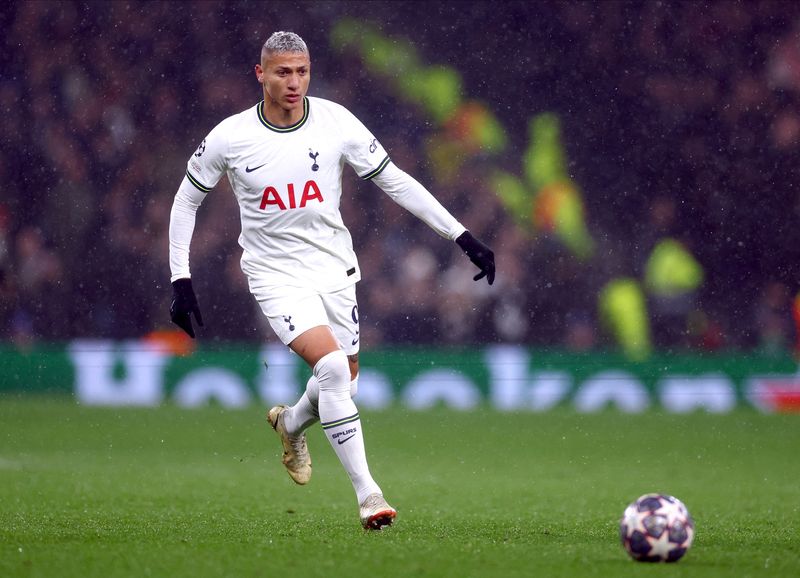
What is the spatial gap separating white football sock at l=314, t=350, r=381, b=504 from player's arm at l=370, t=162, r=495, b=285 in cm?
70

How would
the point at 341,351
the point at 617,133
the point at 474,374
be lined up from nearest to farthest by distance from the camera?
the point at 341,351 < the point at 474,374 < the point at 617,133

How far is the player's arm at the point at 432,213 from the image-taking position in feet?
19.4

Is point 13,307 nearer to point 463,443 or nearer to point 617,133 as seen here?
point 463,443

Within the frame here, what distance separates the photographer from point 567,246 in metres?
13.7

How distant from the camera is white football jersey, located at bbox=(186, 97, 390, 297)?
5.97 meters

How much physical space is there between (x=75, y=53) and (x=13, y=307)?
2.75m

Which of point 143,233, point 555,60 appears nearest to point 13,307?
point 143,233

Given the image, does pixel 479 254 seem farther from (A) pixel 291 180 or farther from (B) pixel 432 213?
(A) pixel 291 180

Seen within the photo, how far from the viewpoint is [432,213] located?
19.8 feet

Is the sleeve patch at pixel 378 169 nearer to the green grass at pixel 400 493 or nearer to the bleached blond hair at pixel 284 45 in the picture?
the bleached blond hair at pixel 284 45

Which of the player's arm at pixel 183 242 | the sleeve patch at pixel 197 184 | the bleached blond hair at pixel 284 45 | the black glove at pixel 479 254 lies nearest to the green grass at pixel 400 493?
the player's arm at pixel 183 242

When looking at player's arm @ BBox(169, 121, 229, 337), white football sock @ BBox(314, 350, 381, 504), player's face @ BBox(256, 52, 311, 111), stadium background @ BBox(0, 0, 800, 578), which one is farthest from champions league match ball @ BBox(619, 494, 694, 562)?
stadium background @ BBox(0, 0, 800, 578)

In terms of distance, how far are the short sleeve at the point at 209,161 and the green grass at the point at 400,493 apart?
59.0 inches

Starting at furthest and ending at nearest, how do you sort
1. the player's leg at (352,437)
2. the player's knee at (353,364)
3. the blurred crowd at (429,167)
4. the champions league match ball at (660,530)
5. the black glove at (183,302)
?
1. the blurred crowd at (429,167)
2. the player's knee at (353,364)
3. the black glove at (183,302)
4. the player's leg at (352,437)
5. the champions league match ball at (660,530)
